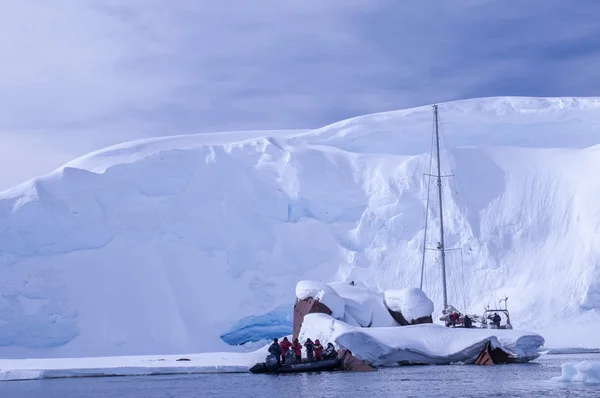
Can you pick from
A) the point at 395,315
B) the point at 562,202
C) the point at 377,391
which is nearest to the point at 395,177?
the point at 562,202

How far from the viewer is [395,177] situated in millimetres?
44562

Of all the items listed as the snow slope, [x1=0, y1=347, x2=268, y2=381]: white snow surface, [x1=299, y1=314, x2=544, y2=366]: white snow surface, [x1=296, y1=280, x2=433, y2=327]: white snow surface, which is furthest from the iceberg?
[x1=299, y1=314, x2=544, y2=366]: white snow surface

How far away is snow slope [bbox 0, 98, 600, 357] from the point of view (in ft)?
122

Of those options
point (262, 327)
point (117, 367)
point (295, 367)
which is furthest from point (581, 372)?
point (262, 327)

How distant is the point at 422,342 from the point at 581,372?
8045mm

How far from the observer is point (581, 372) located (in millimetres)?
22203

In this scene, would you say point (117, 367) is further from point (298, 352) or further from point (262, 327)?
point (262, 327)

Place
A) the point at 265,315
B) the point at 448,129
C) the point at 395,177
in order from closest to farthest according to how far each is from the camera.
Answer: the point at 265,315 < the point at 395,177 < the point at 448,129

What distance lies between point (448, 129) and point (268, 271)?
13787mm

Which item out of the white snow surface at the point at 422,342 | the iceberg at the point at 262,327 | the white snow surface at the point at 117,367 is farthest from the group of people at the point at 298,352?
the iceberg at the point at 262,327

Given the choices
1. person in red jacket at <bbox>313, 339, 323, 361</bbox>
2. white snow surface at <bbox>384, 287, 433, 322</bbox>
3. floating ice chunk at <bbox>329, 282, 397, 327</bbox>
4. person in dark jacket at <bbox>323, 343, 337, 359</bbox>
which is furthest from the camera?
white snow surface at <bbox>384, 287, 433, 322</bbox>

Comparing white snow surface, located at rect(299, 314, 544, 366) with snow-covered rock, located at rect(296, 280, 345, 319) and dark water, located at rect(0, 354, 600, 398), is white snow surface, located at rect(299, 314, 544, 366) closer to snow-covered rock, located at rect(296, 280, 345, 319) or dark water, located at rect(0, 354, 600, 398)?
dark water, located at rect(0, 354, 600, 398)

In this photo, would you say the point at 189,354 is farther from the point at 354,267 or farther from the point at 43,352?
the point at 354,267

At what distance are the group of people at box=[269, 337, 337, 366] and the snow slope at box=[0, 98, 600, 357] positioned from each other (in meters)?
8.44
